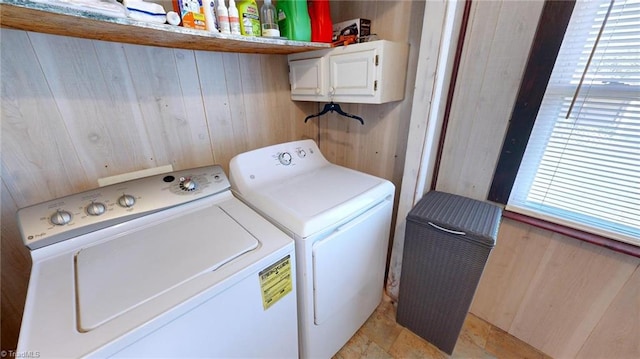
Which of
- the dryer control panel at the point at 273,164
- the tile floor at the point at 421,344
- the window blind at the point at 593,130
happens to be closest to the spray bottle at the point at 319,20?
the dryer control panel at the point at 273,164

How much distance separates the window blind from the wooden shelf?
1.36 m

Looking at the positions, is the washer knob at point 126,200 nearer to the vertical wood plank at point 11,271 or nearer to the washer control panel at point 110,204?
the washer control panel at point 110,204

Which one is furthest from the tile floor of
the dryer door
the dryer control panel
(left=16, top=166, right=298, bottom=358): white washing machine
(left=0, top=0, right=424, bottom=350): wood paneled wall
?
the dryer control panel

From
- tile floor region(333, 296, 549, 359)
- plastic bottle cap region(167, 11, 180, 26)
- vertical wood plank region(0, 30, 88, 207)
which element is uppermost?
plastic bottle cap region(167, 11, 180, 26)

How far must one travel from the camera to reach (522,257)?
1.36 meters

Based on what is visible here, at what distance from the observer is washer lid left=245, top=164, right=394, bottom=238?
3.32ft

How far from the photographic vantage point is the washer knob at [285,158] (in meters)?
1.47

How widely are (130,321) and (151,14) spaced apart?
0.94 metres

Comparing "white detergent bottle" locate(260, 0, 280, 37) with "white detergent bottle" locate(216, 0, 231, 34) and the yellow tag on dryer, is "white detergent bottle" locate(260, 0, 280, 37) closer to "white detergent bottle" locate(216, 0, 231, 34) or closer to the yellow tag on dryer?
"white detergent bottle" locate(216, 0, 231, 34)

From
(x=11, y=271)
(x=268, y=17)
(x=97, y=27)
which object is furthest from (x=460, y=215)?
(x=11, y=271)

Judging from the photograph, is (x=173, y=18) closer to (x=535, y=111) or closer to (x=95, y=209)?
(x=95, y=209)

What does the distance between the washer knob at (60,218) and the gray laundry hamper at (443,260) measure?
1499mm

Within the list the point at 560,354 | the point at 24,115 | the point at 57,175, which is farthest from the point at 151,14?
the point at 560,354

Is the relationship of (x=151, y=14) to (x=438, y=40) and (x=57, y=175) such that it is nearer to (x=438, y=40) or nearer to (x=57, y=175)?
(x=57, y=175)
